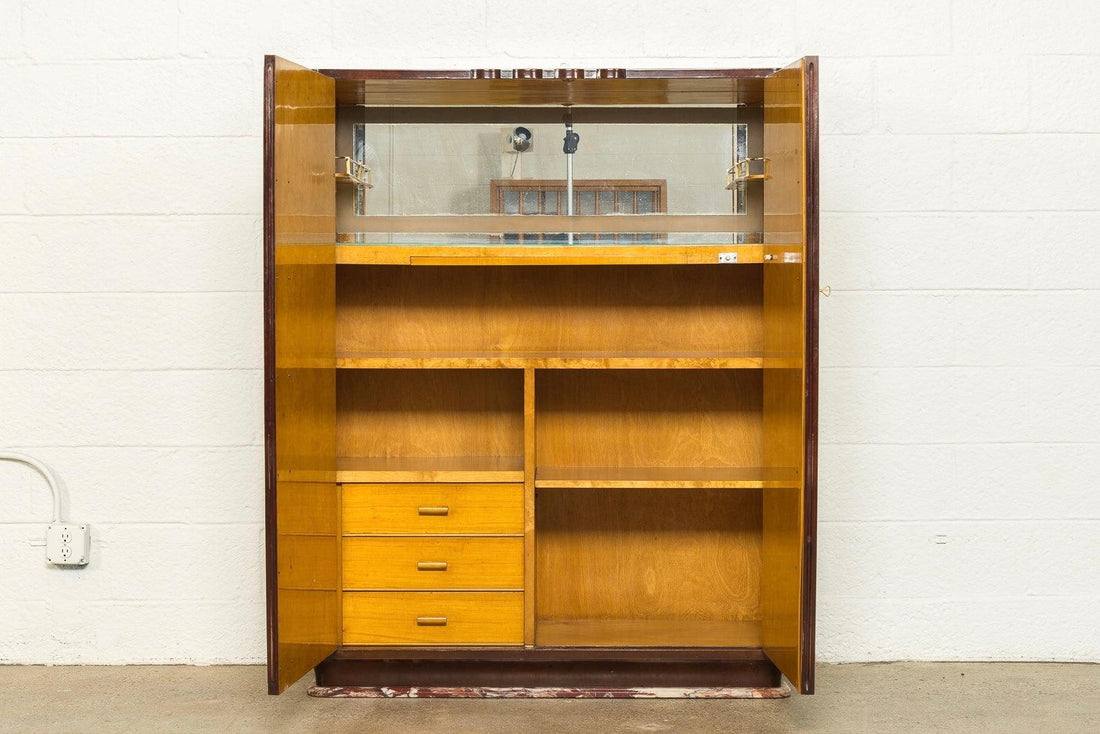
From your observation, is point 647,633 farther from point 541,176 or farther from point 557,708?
point 541,176

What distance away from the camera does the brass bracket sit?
254 cm

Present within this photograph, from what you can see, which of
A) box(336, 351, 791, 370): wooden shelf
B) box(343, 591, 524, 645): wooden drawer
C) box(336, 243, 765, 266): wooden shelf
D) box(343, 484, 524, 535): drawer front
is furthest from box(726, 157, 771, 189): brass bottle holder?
box(343, 591, 524, 645): wooden drawer

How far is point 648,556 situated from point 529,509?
1.54ft

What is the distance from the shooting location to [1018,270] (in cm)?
275

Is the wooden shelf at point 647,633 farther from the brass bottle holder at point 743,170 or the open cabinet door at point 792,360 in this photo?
the brass bottle holder at point 743,170

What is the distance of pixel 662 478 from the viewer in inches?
100

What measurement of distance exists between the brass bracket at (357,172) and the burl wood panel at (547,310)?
26 cm

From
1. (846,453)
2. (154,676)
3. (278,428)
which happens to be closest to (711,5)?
(846,453)

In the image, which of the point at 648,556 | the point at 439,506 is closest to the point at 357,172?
the point at 439,506

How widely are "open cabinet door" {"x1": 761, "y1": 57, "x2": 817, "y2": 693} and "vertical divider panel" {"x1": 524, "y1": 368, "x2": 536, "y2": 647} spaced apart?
2.04 ft

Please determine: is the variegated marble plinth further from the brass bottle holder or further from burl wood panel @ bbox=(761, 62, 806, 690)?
the brass bottle holder

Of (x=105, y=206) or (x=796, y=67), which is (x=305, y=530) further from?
(x=796, y=67)

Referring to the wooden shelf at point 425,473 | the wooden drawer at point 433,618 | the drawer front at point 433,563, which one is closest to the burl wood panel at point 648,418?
the wooden shelf at point 425,473

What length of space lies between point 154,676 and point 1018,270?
2726 millimetres
